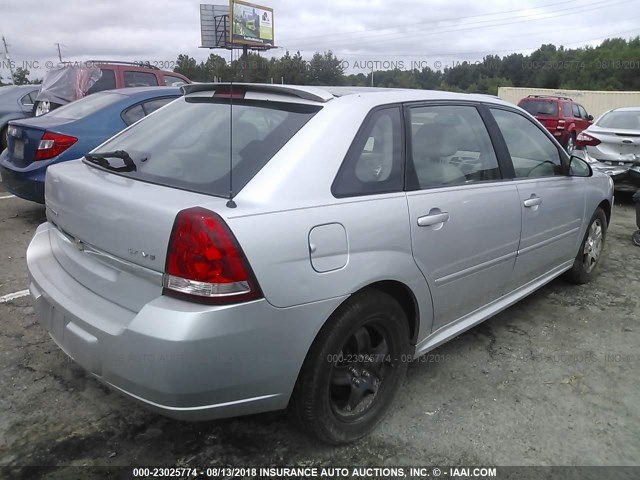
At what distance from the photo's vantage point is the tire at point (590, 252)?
4297 millimetres

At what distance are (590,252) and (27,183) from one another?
5473 millimetres

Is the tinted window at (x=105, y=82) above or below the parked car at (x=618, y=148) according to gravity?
above

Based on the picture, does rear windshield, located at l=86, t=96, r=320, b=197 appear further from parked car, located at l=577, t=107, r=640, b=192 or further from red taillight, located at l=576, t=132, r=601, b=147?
red taillight, located at l=576, t=132, r=601, b=147

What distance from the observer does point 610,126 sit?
26.9 ft

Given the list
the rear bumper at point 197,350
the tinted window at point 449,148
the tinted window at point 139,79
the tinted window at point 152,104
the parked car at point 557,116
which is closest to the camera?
the rear bumper at point 197,350

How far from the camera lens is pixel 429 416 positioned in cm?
262

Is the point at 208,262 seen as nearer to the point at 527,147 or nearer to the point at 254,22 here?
the point at 527,147

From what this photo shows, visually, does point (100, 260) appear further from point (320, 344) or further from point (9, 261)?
point (9, 261)

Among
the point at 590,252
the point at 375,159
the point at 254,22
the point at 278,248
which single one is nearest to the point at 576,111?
the point at 590,252

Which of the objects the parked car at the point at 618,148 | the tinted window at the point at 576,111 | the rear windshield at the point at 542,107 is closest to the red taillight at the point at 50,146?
the parked car at the point at 618,148

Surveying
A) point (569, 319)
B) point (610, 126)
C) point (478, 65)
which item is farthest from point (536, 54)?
point (569, 319)

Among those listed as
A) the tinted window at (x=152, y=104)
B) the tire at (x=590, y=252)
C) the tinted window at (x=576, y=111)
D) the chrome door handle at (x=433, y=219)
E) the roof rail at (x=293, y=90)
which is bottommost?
the tire at (x=590, y=252)

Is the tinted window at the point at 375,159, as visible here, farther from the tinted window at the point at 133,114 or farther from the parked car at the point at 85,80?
the parked car at the point at 85,80

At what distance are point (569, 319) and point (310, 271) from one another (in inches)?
108
